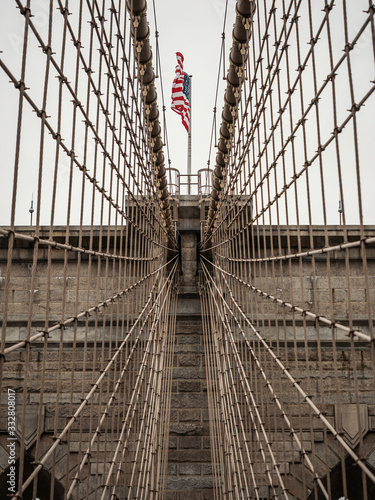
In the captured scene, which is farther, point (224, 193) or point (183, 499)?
point (183, 499)

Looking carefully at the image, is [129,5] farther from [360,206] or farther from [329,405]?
[329,405]

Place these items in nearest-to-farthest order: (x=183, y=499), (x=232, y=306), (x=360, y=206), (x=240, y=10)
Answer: (x=360, y=206) → (x=240, y=10) → (x=232, y=306) → (x=183, y=499)

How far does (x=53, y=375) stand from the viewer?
529cm

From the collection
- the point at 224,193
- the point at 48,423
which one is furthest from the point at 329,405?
the point at 48,423

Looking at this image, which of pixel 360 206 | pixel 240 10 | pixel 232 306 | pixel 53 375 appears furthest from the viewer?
pixel 53 375

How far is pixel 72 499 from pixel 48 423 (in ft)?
2.19

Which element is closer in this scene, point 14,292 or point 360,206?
point 360,206

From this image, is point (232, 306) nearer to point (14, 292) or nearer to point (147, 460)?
point (147, 460)

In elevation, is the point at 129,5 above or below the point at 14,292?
above

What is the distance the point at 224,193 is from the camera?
4336mm

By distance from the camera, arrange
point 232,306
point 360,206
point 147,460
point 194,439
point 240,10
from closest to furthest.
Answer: point 360,206
point 240,10
point 147,460
point 232,306
point 194,439

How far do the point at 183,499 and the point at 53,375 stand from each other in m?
1.62

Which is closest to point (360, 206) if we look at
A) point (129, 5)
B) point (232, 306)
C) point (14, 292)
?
point (129, 5)

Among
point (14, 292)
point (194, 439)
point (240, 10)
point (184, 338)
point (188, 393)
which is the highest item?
point (240, 10)
